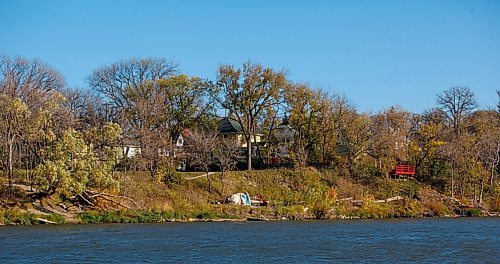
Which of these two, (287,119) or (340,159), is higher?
(287,119)

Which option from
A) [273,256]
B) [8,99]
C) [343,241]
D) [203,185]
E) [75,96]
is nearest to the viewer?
[273,256]

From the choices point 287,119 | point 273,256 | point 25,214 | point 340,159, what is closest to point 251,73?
point 287,119

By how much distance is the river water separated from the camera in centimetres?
2842

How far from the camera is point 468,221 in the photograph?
50.8 meters

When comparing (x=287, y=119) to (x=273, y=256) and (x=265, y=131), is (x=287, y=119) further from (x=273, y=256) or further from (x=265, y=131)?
(x=273, y=256)

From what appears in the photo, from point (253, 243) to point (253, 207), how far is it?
19.8 m

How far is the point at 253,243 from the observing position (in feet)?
112

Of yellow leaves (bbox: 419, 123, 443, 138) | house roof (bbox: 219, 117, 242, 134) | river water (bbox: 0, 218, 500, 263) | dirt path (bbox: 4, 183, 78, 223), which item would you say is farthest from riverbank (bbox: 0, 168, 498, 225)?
house roof (bbox: 219, 117, 242, 134)

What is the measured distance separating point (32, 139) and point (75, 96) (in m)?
26.0

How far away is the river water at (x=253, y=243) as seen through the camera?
93.2ft

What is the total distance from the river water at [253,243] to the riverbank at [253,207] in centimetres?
383

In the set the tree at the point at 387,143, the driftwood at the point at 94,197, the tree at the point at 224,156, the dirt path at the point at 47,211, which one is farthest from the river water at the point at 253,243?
the tree at the point at 387,143

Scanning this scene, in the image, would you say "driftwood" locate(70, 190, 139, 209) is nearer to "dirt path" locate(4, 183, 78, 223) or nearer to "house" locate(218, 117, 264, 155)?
"dirt path" locate(4, 183, 78, 223)

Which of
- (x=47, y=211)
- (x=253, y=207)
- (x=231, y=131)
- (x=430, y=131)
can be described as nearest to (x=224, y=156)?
(x=253, y=207)
